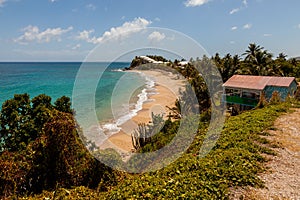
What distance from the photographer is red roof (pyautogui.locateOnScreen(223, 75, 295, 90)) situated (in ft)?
60.7

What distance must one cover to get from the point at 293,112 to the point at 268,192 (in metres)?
8.79

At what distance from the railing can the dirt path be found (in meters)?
9.14

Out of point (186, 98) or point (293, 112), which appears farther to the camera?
point (186, 98)

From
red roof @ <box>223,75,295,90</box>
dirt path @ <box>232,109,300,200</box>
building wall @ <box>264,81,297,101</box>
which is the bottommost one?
dirt path @ <box>232,109,300,200</box>

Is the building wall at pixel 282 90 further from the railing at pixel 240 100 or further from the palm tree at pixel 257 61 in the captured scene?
the palm tree at pixel 257 61

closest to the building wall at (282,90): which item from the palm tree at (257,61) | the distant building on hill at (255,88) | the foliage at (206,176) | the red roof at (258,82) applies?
the distant building on hill at (255,88)

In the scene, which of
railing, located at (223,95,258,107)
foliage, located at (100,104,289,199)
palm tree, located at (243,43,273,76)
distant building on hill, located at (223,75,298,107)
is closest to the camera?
foliage, located at (100,104,289,199)

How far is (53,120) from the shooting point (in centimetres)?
651

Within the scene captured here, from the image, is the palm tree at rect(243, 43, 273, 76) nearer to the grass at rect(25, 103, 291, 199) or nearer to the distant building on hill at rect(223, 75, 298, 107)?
the distant building on hill at rect(223, 75, 298, 107)

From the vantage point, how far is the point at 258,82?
1942 centimetres

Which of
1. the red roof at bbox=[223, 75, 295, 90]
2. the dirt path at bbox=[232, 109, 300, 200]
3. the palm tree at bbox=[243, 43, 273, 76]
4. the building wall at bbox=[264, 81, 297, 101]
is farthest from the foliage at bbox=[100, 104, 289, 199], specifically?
the palm tree at bbox=[243, 43, 273, 76]

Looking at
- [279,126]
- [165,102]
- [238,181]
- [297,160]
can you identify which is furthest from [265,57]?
[238,181]

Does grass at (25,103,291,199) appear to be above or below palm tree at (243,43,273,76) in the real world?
below

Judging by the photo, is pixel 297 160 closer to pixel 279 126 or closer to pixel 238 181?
pixel 238 181
